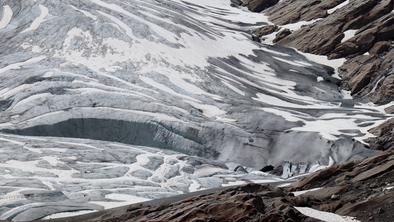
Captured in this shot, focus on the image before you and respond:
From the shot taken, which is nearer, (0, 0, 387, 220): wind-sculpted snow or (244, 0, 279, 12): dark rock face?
(0, 0, 387, 220): wind-sculpted snow

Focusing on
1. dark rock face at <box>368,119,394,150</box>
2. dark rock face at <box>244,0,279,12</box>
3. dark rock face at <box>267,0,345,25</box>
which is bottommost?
dark rock face at <box>368,119,394,150</box>

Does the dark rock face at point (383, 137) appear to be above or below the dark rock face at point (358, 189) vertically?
below

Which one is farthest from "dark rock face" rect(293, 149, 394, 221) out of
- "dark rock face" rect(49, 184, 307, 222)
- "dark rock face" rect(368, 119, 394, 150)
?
"dark rock face" rect(368, 119, 394, 150)

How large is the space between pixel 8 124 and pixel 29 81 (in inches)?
452

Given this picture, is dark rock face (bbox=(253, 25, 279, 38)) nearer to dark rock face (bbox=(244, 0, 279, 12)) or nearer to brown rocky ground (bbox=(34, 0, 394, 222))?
brown rocky ground (bbox=(34, 0, 394, 222))

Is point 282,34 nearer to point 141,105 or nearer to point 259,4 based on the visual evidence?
point 259,4

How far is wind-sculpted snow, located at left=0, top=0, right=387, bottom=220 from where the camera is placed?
228 ft

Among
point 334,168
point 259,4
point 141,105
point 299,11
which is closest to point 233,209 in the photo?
point 334,168

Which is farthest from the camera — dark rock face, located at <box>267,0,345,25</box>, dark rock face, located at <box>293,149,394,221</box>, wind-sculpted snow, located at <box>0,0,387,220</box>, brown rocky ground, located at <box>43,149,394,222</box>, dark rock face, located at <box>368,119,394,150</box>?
dark rock face, located at <box>267,0,345,25</box>

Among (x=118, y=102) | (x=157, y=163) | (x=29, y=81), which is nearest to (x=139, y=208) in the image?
(x=157, y=163)

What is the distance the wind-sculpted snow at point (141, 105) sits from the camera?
6950 cm

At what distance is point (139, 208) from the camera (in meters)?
39.5

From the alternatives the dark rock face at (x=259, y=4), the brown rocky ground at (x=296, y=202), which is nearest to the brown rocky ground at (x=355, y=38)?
the dark rock face at (x=259, y=4)

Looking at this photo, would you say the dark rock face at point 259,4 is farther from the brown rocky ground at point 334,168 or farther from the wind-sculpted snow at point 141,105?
the wind-sculpted snow at point 141,105
